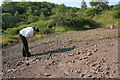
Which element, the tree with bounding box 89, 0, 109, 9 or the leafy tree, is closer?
the leafy tree

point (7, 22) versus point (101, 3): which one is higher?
point (101, 3)

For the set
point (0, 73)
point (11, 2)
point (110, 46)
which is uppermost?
point (11, 2)

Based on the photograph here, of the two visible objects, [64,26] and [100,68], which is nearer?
[100,68]

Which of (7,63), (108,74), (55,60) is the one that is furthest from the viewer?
(7,63)

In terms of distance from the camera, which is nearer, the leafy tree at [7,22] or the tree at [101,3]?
the leafy tree at [7,22]

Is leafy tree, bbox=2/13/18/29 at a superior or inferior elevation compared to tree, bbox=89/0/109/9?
inferior

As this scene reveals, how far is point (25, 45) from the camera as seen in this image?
5.36 m

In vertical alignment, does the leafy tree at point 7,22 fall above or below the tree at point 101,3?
below

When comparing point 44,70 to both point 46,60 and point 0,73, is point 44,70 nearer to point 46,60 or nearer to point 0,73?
point 46,60

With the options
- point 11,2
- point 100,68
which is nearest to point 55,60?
point 100,68

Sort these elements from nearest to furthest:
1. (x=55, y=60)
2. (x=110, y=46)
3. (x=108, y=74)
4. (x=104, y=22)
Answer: (x=108, y=74), (x=55, y=60), (x=110, y=46), (x=104, y=22)

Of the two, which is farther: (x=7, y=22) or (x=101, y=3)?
(x=101, y=3)

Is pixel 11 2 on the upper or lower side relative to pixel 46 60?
upper

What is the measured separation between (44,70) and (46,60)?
769 millimetres
